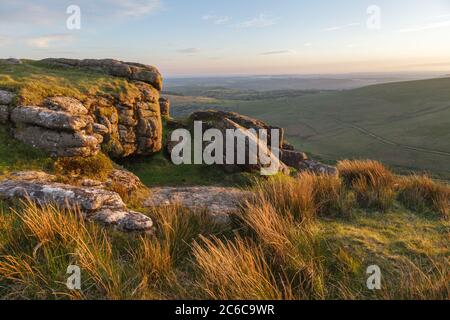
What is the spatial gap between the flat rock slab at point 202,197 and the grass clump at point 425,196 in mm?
4985

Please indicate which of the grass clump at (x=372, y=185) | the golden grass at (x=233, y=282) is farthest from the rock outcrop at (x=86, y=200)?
the grass clump at (x=372, y=185)

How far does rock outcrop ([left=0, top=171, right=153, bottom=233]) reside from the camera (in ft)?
21.5

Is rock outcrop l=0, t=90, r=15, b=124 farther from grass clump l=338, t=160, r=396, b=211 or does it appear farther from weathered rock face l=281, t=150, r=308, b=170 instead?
weathered rock face l=281, t=150, r=308, b=170

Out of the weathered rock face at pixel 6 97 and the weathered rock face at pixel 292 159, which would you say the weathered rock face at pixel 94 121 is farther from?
the weathered rock face at pixel 292 159

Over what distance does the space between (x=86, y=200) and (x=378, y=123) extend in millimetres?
89035

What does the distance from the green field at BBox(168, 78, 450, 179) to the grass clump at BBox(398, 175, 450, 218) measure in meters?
32.7

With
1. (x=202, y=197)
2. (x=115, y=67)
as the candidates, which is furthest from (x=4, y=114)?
(x=202, y=197)

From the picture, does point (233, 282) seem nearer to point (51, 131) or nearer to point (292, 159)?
point (51, 131)

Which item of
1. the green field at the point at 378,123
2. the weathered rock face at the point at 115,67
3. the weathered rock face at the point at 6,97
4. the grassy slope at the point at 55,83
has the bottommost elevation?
the green field at the point at 378,123

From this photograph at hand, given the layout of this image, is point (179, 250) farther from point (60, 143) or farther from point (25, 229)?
point (60, 143)

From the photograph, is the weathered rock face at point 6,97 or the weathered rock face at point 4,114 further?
the weathered rock face at point 6,97

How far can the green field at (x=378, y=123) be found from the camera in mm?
56466

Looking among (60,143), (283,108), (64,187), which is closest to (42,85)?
(60,143)

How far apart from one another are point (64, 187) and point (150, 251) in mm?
3352
